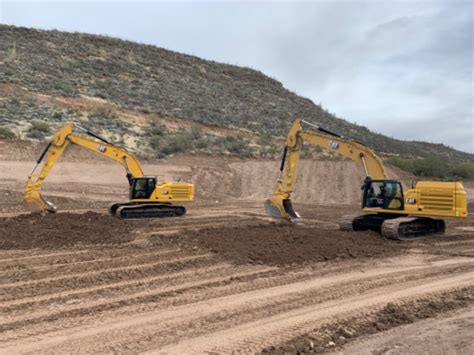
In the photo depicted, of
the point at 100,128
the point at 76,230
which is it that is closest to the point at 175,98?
the point at 100,128

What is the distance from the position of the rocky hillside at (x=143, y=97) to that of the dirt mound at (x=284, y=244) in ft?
62.9

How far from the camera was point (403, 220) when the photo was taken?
14.6 meters

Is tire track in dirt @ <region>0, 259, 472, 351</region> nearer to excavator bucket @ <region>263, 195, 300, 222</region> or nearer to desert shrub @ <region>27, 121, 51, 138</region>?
excavator bucket @ <region>263, 195, 300, 222</region>

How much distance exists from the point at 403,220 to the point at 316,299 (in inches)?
303

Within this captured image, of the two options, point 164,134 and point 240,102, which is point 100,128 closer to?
point 164,134

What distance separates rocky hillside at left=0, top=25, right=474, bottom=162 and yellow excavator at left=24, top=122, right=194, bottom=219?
41.9ft

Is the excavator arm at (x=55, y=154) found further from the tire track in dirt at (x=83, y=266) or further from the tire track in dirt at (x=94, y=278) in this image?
the tire track in dirt at (x=94, y=278)

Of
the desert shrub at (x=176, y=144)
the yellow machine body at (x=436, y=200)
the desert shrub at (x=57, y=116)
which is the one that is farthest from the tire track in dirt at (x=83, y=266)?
the desert shrub at (x=57, y=116)

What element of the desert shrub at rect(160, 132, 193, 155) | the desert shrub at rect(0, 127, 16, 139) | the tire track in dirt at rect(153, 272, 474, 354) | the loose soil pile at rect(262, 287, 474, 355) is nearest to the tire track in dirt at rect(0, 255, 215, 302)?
the tire track in dirt at rect(153, 272, 474, 354)

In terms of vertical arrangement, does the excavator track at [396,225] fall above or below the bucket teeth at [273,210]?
below

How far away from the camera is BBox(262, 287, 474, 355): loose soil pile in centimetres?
569

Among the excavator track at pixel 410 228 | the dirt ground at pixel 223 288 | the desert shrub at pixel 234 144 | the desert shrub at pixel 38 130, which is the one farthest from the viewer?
the desert shrub at pixel 234 144

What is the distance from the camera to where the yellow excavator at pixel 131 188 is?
661 inches

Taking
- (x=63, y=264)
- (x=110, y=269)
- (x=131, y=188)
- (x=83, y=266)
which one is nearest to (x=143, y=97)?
(x=131, y=188)
